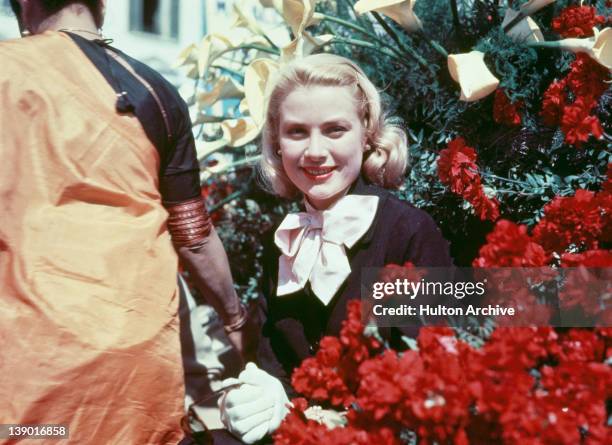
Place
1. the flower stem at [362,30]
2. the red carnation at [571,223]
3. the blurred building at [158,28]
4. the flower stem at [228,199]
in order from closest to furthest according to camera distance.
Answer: the red carnation at [571,223] < the flower stem at [362,30] < the flower stem at [228,199] < the blurred building at [158,28]

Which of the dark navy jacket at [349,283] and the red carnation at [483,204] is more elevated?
the red carnation at [483,204]

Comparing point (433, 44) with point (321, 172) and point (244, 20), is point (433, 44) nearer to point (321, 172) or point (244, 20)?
point (321, 172)

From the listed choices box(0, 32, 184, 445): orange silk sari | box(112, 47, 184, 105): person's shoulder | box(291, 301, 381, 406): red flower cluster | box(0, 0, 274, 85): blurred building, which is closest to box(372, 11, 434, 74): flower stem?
box(112, 47, 184, 105): person's shoulder

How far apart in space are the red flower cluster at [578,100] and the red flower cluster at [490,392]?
51cm

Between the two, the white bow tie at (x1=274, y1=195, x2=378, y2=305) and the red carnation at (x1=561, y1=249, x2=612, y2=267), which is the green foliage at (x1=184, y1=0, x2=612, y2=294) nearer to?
the white bow tie at (x1=274, y1=195, x2=378, y2=305)

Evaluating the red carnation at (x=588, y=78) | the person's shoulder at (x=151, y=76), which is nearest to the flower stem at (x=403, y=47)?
the red carnation at (x=588, y=78)

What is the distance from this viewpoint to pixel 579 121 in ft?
4.00

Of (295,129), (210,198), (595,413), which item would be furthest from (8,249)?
(210,198)

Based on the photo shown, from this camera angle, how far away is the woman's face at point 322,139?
4.25 feet

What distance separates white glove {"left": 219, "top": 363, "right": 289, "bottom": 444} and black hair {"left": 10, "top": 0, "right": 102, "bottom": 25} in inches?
31.7

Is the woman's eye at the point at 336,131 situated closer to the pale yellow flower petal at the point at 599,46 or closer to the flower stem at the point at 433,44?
the flower stem at the point at 433,44

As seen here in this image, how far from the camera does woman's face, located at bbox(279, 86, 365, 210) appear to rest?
1295 mm

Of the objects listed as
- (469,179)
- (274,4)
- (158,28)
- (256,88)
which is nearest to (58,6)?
(256,88)

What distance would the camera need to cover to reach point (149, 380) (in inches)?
46.2
